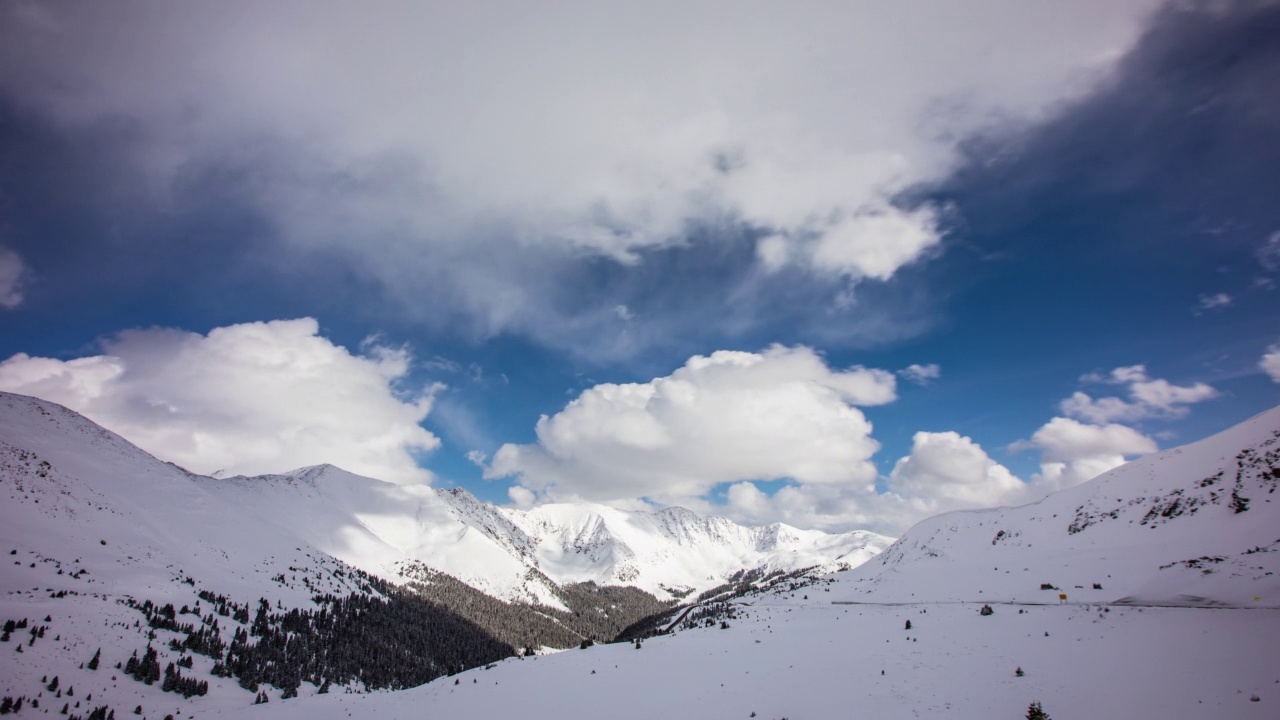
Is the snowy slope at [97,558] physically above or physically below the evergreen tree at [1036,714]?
below

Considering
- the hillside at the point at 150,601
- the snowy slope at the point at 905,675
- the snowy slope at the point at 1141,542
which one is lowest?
the hillside at the point at 150,601

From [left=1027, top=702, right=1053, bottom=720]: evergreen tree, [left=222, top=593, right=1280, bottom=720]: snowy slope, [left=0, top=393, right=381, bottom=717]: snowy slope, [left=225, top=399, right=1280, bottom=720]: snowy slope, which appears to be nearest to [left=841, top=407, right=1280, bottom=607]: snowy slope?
[left=225, top=399, right=1280, bottom=720]: snowy slope

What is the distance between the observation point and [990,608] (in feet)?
137

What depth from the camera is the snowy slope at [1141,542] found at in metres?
36.6

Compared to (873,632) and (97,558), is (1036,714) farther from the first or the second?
(97,558)

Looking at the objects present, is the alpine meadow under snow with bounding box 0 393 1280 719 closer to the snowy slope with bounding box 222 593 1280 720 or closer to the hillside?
the snowy slope with bounding box 222 593 1280 720

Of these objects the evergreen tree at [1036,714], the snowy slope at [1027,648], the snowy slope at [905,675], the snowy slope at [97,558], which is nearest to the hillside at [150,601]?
the snowy slope at [97,558]

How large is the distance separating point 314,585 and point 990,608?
226 metres

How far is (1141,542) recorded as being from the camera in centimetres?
5441

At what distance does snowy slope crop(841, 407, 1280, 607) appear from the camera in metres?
36.6

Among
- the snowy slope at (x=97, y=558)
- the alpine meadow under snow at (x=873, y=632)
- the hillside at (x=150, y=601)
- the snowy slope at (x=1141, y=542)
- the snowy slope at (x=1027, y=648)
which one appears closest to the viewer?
the snowy slope at (x=1027, y=648)

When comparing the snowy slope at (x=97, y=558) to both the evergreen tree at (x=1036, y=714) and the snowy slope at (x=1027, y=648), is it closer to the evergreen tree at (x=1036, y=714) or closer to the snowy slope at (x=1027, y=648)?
the snowy slope at (x=1027, y=648)

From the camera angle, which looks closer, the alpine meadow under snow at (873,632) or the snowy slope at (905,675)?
the snowy slope at (905,675)

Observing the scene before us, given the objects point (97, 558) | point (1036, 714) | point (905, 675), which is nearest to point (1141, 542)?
point (905, 675)
